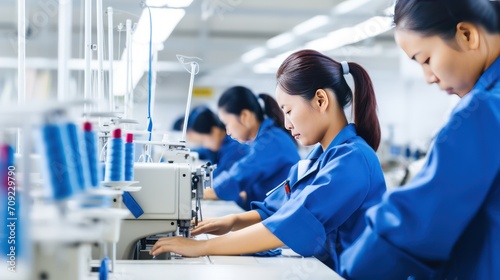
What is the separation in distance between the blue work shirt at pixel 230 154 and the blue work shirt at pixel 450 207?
3628 mm

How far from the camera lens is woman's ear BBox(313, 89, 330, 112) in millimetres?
1960

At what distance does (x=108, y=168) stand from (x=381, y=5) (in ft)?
12.5

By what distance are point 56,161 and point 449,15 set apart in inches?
33.0

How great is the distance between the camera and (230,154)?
16.5ft

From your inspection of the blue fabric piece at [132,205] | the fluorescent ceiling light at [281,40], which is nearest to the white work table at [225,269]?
the blue fabric piece at [132,205]

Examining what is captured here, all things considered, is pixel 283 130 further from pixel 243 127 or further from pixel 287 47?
pixel 287 47

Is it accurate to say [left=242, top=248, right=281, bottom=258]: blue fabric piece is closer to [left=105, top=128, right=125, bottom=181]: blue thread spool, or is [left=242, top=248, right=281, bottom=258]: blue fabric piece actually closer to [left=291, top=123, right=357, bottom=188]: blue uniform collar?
[left=291, top=123, right=357, bottom=188]: blue uniform collar

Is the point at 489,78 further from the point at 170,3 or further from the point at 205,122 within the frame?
the point at 205,122

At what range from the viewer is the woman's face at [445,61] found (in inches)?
49.7

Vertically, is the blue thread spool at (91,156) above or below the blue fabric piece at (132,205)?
above

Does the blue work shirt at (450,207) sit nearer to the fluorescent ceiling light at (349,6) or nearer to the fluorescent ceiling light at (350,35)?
the fluorescent ceiling light at (349,6)

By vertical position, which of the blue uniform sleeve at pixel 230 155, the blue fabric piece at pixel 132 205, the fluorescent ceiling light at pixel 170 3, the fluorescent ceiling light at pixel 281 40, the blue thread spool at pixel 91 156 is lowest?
the blue uniform sleeve at pixel 230 155

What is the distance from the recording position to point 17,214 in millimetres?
1428

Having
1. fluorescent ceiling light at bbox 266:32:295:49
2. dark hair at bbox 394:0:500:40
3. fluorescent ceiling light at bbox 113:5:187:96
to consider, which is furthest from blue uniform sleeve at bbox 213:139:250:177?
dark hair at bbox 394:0:500:40
